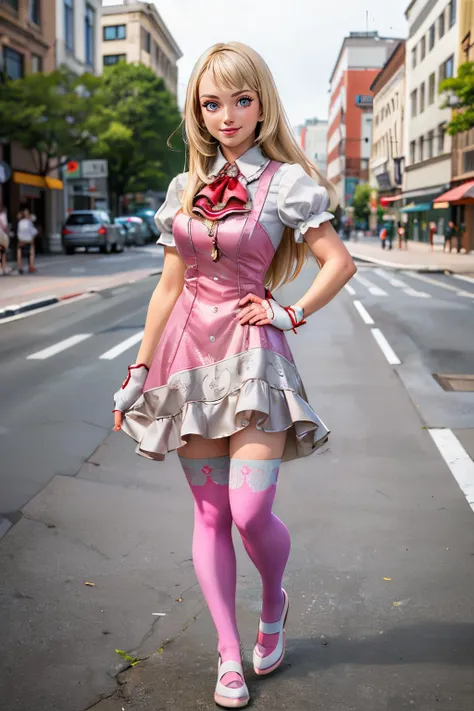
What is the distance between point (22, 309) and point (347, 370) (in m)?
8.74

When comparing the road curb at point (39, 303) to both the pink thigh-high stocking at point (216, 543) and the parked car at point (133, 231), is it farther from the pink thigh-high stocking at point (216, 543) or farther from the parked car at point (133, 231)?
the parked car at point (133, 231)

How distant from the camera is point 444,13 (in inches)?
2063

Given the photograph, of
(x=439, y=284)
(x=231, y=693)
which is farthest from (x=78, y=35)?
(x=231, y=693)

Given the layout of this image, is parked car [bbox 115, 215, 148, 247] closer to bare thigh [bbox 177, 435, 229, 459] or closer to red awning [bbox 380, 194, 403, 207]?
red awning [bbox 380, 194, 403, 207]

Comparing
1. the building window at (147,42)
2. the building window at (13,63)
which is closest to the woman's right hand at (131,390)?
the building window at (13,63)

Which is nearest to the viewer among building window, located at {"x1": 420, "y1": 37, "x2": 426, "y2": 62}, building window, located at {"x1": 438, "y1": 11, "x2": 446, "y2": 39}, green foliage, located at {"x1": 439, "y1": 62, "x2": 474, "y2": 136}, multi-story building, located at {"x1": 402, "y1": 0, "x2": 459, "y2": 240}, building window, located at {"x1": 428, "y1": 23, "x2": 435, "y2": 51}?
green foliage, located at {"x1": 439, "y1": 62, "x2": 474, "y2": 136}

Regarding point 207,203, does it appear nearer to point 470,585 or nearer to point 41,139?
point 470,585

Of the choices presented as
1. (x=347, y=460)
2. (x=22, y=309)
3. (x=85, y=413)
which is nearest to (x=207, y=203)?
(x=347, y=460)

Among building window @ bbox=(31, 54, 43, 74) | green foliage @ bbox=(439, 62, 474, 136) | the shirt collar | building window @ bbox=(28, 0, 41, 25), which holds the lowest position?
the shirt collar

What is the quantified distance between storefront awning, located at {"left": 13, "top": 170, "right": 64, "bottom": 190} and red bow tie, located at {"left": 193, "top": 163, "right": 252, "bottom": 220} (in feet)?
123

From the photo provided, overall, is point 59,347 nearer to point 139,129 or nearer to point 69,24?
point 69,24

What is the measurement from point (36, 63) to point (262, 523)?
1668 inches

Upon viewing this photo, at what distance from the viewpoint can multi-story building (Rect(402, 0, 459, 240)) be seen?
172ft

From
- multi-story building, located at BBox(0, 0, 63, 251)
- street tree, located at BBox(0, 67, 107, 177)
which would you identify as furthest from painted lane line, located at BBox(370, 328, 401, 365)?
multi-story building, located at BBox(0, 0, 63, 251)
